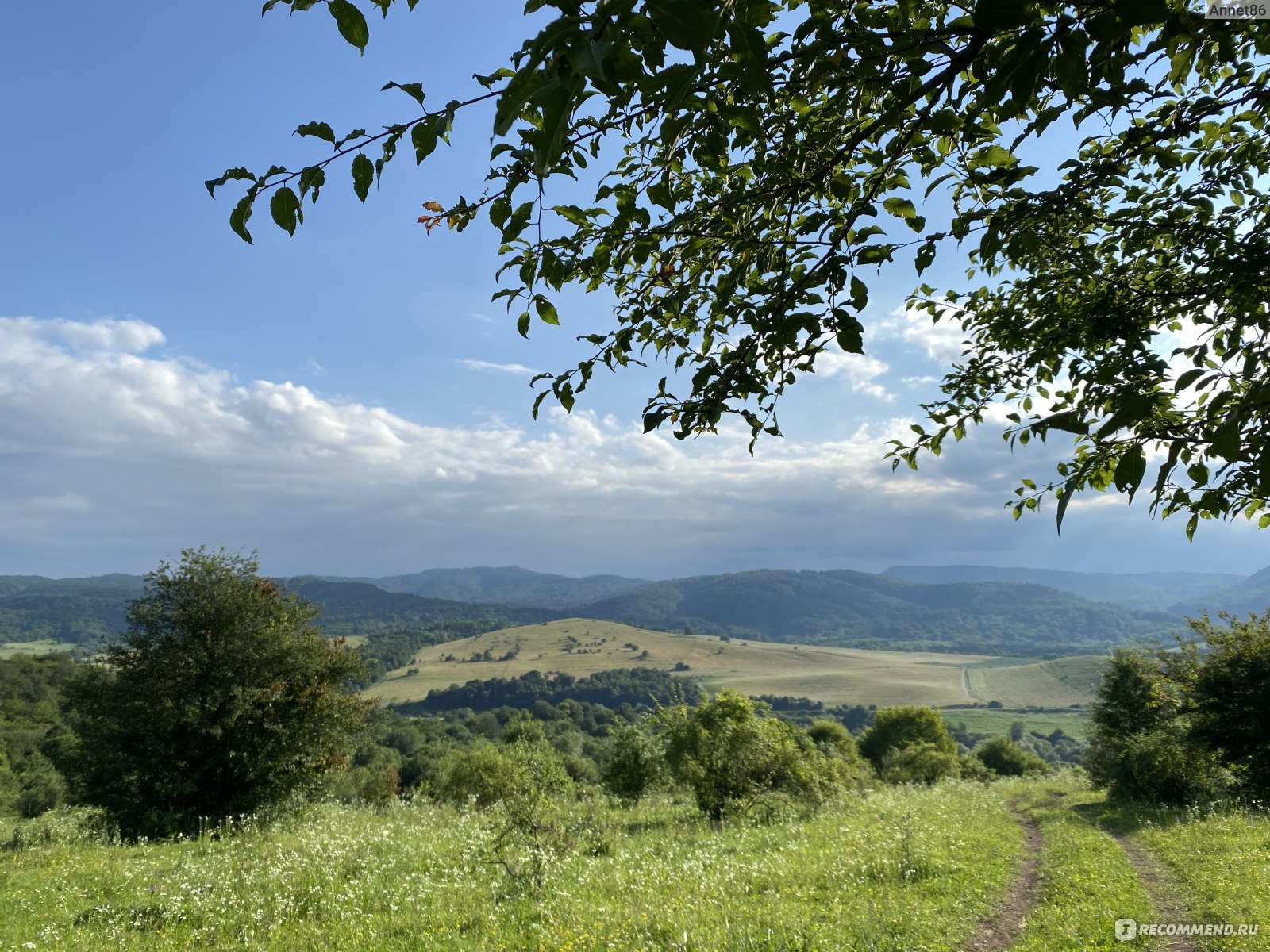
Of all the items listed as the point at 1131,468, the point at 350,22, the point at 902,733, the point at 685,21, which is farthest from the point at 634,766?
the point at 902,733

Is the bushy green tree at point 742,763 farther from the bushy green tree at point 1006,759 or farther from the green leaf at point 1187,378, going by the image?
the bushy green tree at point 1006,759

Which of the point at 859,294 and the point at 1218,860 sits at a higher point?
the point at 859,294

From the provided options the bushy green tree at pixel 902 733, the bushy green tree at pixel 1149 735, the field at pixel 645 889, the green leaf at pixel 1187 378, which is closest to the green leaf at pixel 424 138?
the green leaf at pixel 1187 378

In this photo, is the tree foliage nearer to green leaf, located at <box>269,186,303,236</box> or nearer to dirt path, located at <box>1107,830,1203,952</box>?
dirt path, located at <box>1107,830,1203,952</box>

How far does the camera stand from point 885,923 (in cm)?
833

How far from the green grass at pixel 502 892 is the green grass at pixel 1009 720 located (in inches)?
5719

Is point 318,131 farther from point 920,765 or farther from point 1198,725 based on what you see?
point 920,765

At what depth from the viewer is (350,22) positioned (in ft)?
5.98

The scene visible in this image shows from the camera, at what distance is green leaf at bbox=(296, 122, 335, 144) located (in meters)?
2.04

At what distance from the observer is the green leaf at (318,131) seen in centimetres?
A: 204

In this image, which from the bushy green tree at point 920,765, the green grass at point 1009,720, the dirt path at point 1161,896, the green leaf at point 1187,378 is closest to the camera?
the green leaf at point 1187,378

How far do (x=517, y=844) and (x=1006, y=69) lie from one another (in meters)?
13.4

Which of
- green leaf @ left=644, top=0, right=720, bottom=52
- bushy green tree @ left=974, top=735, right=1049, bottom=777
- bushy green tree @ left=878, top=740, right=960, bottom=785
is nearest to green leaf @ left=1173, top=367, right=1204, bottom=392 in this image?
green leaf @ left=644, top=0, right=720, bottom=52

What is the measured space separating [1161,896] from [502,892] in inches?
432
